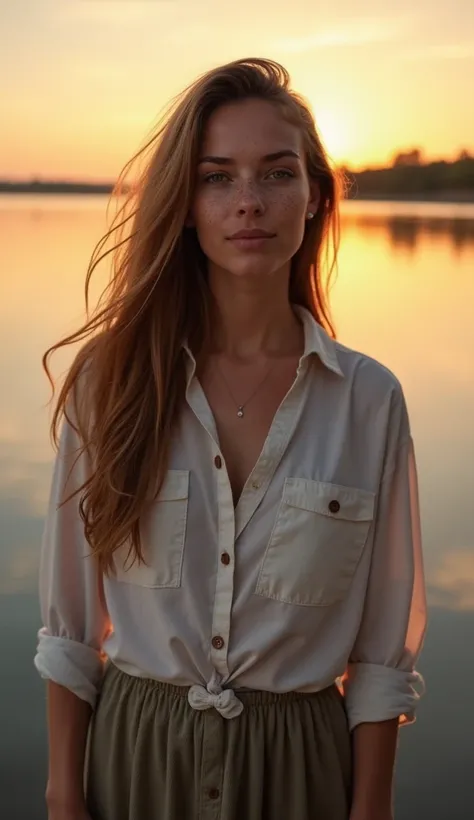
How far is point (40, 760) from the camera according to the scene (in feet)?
9.68

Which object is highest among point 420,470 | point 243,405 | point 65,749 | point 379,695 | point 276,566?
point 243,405

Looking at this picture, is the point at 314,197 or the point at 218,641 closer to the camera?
the point at 218,641

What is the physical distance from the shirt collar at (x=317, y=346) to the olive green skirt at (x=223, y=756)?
54 cm

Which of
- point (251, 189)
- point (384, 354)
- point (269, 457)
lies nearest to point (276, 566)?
point (269, 457)

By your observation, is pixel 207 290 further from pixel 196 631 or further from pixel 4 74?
pixel 4 74

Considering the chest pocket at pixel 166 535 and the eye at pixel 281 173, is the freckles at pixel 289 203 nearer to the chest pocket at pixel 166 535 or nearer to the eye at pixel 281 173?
the eye at pixel 281 173

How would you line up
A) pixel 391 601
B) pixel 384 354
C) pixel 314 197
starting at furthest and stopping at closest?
pixel 384 354 < pixel 314 197 < pixel 391 601

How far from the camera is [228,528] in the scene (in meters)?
1.54

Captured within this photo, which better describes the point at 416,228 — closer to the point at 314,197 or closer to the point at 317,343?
the point at 314,197

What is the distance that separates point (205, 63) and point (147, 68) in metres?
6.08

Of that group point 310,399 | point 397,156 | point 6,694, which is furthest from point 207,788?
point 397,156

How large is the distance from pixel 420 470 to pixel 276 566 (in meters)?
3.30

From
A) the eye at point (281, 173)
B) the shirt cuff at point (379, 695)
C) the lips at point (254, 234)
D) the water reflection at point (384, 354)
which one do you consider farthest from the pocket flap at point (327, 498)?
the water reflection at point (384, 354)

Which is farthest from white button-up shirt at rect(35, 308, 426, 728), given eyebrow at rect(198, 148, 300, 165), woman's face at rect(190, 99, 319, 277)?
eyebrow at rect(198, 148, 300, 165)
